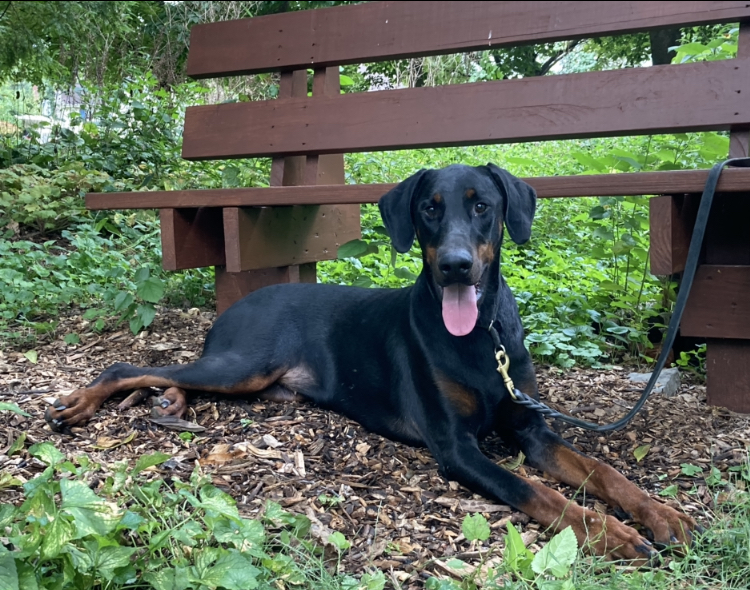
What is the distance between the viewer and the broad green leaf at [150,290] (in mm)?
4109

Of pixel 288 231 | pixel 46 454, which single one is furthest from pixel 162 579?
pixel 288 231

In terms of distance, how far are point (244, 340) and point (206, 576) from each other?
1.87m

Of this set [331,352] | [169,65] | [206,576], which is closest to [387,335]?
[331,352]

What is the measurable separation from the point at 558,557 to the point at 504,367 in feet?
3.45

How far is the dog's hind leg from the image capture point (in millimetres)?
3094

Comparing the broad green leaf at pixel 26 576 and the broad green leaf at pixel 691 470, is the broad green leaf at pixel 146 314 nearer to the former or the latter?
the broad green leaf at pixel 26 576

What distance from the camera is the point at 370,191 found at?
3379mm

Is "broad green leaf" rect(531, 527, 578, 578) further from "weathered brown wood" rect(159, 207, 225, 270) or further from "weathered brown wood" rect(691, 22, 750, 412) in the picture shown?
"weathered brown wood" rect(159, 207, 225, 270)

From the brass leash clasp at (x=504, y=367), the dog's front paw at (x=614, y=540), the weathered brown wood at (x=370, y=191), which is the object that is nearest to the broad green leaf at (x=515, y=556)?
the dog's front paw at (x=614, y=540)

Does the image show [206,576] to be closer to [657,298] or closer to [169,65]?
[657,298]

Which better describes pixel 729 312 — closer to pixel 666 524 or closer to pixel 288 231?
pixel 666 524

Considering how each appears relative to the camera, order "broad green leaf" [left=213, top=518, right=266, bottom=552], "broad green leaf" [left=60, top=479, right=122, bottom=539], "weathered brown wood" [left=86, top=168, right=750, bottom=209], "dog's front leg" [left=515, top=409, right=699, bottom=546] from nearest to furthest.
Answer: "broad green leaf" [left=60, top=479, right=122, bottom=539] → "broad green leaf" [left=213, top=518, right=266, bottom=552] → "dog's front leg" [left=515, top=409, right=699, bottom=546] → "weathered brown wood" [left=86, top=168, right=750, bottom=209]

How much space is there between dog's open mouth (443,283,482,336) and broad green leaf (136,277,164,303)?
1952 millimetres

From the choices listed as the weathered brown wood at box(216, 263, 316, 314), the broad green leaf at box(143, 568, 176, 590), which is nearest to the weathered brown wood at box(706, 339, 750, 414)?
the weathered brown wood at box(216, 263, 316, 314)
